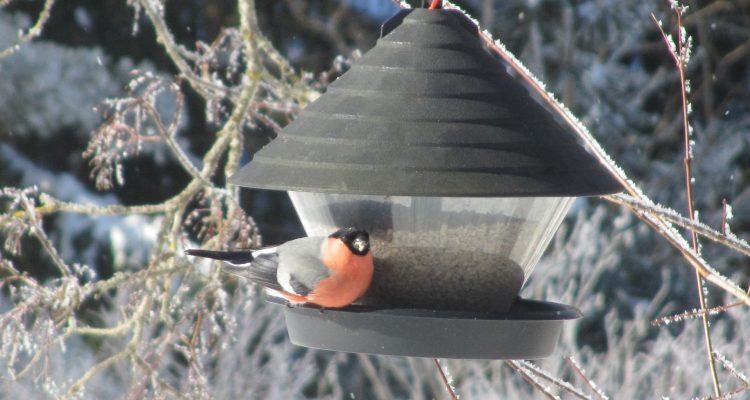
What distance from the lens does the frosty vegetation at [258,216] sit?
156 inches

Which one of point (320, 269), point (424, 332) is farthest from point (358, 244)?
point (424, 332)

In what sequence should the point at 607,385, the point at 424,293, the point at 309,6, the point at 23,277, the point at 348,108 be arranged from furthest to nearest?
the point at 309,6 → the point at 607,385 → the point at 23,277 → the point at 424,293 → the point at 348,108

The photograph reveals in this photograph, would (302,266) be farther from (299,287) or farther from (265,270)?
(265,270)

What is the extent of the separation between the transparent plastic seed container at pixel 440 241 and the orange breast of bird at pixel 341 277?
0.29ft

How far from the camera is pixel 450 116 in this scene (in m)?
1.82

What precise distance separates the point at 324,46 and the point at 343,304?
7201 mm

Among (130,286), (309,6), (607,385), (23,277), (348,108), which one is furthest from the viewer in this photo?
(309,6)

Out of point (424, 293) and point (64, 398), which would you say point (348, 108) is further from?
point (64, 398)

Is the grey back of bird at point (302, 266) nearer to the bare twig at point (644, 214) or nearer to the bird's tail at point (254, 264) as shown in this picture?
the bird's tail at point (254, 264)

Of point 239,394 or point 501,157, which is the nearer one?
point 501,157

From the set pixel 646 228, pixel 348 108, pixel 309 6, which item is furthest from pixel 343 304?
pixel 309 6

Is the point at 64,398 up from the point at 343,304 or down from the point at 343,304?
up

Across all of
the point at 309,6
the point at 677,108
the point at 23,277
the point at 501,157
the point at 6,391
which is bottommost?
the point at 501,157

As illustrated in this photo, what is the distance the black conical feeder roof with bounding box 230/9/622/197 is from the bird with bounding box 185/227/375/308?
0.71 feet
